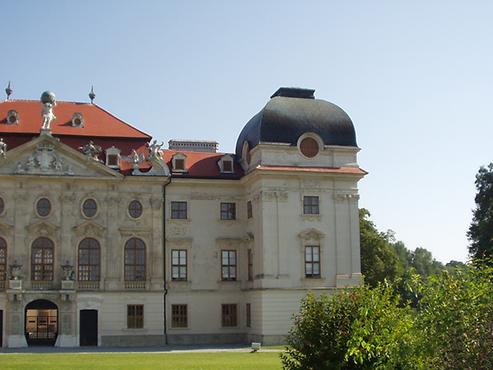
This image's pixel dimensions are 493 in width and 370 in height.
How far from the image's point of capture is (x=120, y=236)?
164 ft

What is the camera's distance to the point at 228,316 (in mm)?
51469

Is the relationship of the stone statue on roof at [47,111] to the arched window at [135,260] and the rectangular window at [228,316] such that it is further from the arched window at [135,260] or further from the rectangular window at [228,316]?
the rectangular window at [228,316]

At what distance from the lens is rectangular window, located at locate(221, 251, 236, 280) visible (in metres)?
51.9

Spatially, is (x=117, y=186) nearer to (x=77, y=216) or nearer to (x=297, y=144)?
(x=77, y=216)

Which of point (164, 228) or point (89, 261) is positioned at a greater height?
point (164, 228)

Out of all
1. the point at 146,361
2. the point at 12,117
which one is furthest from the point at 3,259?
the point at 146,361

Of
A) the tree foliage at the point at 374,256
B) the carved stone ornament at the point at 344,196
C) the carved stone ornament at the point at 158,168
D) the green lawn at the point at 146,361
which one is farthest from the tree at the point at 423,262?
the green lawn at the point at 146,361

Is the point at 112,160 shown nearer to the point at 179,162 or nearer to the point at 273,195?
the point at 179,162

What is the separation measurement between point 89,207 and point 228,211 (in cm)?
951

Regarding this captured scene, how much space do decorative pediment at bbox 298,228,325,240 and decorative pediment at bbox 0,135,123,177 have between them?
12704 mm

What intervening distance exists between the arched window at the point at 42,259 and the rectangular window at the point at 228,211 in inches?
460

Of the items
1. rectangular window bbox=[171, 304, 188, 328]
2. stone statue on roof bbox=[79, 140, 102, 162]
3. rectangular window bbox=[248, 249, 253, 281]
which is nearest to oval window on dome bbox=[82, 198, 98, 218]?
stone statue on roof bbox=[79, 140, 102, 162]

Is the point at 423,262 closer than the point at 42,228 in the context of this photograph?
No

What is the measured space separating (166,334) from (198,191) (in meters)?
9.87
